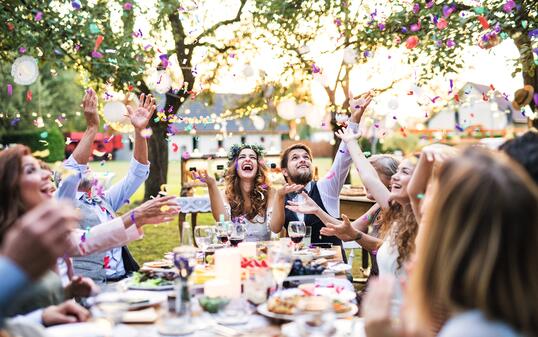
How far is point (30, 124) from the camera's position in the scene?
27.0 m

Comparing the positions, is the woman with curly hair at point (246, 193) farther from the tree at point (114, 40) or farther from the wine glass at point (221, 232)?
the wine glass at point (221, 232)

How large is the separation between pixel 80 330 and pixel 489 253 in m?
1.41

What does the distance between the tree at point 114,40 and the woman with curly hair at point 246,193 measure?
0.65m

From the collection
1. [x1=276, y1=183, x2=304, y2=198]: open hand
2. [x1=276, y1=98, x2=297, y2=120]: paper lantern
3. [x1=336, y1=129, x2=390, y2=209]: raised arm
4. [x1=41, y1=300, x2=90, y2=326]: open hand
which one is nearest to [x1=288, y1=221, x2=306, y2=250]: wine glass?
[x1=336, y1=129, x2=390, y2=209]: raised arm

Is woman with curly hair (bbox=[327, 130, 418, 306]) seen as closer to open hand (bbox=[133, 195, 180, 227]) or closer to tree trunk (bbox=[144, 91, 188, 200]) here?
open hand (bbox=[133, 195, 180, 227])

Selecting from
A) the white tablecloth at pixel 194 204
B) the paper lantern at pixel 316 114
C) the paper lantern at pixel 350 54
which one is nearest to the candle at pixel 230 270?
the white tablecloth at pixel 194 204

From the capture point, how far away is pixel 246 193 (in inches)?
192

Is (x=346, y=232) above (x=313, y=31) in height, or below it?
below

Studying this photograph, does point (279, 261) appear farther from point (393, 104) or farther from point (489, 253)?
point (393, 104)

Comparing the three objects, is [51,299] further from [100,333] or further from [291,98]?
[291,98]

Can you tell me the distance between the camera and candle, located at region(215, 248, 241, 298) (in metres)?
2.43

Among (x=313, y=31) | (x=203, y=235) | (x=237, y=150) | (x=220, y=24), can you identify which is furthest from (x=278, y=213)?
(x=220, y=24)

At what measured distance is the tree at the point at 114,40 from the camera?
7.06 metres

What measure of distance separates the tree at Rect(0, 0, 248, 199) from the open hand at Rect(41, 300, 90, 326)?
223 cm
